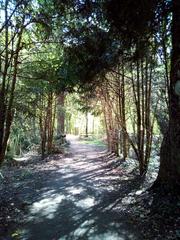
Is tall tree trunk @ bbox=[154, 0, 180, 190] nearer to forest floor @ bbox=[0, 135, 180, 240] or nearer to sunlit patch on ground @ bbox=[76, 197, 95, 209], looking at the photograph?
forest floor @ bbox=[0, 135, 180, 240]

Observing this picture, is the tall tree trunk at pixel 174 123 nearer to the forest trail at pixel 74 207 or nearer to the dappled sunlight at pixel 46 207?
the forest trail at pixel 74 207

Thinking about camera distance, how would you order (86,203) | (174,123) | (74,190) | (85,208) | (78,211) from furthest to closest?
(74,190) < (86,203) < (174,123) < (85,208) < (78,211)

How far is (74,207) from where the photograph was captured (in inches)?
212

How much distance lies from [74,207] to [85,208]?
208 millimetres

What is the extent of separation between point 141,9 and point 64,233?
12.2 ft

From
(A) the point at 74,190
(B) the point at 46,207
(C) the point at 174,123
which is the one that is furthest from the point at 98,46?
(B) the point at 46,207

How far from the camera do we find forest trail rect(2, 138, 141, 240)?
425 cm

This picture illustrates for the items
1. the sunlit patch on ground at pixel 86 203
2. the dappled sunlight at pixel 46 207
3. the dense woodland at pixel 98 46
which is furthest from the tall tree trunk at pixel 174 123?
the dappled sunlight at pixel 46 207

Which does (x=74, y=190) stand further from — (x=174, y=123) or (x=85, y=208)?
(x=174, y=123)

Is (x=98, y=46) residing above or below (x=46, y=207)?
above

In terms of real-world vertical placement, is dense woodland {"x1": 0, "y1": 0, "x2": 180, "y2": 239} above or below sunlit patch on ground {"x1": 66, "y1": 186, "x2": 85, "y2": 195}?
above

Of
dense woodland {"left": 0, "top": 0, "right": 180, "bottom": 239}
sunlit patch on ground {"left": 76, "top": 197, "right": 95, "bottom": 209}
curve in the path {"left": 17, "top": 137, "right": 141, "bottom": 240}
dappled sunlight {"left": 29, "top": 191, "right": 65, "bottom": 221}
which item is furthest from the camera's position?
sunlit patch on ground {"left": 76, "top": 197, "right": 95, "bottom": 209}

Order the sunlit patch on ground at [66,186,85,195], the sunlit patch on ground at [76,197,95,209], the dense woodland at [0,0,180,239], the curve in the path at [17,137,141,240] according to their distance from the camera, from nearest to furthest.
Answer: the curve in the path at [17,137,141,240]
the dense woodland at [0,0,180,239]
the sunlit patch on ground at [76,197,95,209]
the sunlit patch on ground at [66,186,85,195]

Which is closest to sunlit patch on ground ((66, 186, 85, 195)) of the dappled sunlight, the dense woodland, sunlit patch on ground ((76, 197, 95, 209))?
the dappled sunlight
